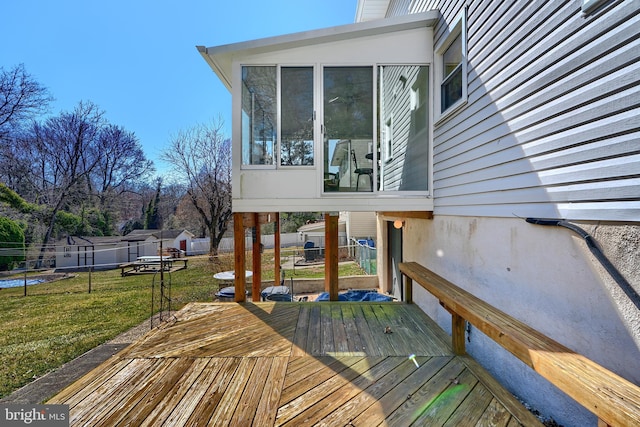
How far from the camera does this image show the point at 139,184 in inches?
1056

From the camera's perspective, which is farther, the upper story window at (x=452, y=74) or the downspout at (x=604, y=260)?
the upper story window at (x=452, y=74)

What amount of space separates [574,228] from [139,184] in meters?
31.9

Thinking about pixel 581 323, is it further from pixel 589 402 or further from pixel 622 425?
pixel 622 425

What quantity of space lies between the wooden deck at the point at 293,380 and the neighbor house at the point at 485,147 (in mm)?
591

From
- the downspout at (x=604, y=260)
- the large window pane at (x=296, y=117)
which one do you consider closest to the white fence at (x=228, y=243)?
the large window pane at (x=296, y=117)

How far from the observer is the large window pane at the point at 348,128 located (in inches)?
154

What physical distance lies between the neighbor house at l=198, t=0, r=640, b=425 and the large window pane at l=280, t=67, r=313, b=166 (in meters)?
0.02

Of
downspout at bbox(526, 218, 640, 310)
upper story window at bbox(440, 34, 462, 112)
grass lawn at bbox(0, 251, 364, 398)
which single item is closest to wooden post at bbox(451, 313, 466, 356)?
downspout at bbox(526, 218, 640, 310)

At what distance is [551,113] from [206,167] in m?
17.0

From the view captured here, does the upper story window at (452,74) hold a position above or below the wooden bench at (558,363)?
above

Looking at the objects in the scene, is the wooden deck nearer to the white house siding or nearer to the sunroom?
the white house siding

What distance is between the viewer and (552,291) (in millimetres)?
1939

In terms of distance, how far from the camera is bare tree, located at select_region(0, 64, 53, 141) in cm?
1617

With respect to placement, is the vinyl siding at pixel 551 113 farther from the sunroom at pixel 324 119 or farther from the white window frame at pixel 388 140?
the white window frame at pixel 388 140
